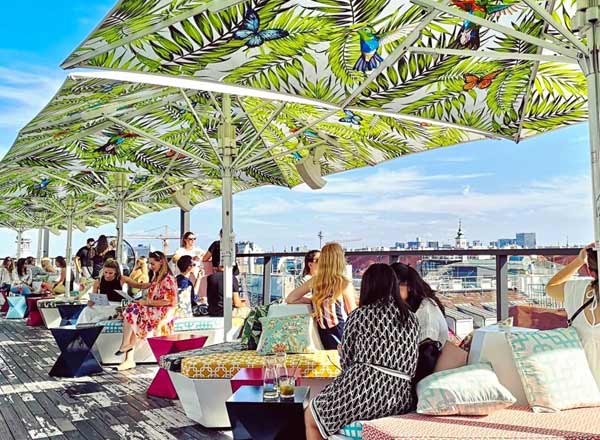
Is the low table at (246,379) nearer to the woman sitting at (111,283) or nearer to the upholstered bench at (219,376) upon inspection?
the upholstered bench at (219,376)

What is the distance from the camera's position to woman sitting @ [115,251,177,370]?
589 centimetres

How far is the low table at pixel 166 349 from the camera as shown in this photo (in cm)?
479

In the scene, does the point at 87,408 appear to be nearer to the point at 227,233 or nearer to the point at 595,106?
the point at 227,233

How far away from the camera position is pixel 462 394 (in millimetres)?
2652

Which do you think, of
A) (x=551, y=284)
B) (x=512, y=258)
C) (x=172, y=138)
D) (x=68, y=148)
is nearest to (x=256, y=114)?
(x=172, y=138)

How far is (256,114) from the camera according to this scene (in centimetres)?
641

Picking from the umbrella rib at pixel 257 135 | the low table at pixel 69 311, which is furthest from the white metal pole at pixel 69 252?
the umbrella rib at pixel 257 135

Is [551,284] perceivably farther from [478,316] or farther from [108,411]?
[108,411]

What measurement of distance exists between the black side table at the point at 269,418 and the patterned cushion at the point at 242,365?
2.99ft

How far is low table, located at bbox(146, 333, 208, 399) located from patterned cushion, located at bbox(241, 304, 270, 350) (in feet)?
2.87

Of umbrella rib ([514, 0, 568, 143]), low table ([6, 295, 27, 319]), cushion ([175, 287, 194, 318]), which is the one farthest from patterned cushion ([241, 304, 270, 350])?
low table ([6, 295, 27, 319])

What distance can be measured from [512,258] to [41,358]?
576 centimetres

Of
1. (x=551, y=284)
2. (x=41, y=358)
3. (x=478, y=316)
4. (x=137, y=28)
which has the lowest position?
(x=41, y=358)

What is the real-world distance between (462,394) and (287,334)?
5.81ft
